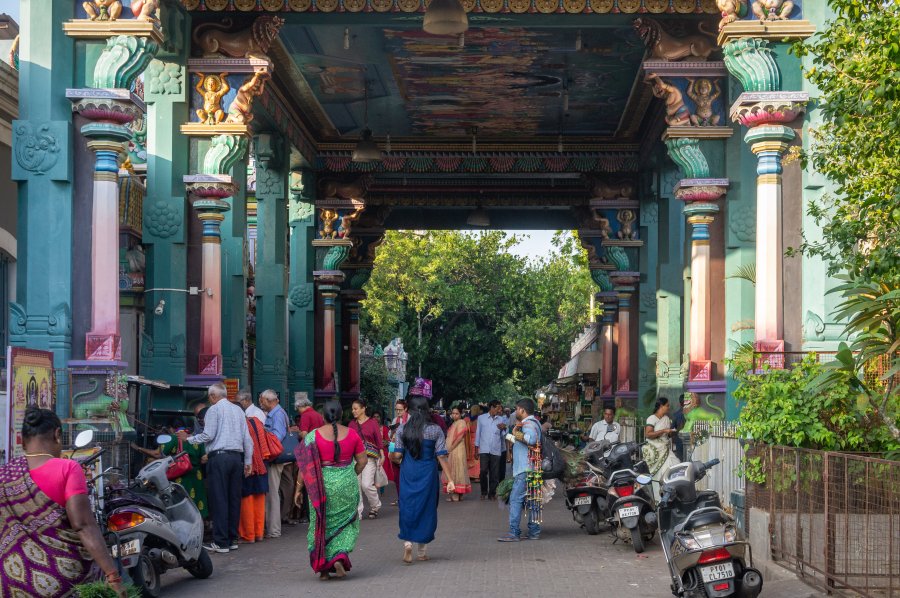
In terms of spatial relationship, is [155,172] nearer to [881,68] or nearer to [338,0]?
[338,0]

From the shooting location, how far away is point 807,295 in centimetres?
1474

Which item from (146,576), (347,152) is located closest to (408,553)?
(146,576)

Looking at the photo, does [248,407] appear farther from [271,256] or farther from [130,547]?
[271,256]

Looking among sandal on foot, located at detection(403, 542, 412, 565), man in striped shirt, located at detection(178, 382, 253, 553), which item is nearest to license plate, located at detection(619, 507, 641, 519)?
sandal on foot, located at detection(403, 542, 412, 565)

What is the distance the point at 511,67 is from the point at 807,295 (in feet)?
29.6

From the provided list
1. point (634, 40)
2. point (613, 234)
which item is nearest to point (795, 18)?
point (634, 40)

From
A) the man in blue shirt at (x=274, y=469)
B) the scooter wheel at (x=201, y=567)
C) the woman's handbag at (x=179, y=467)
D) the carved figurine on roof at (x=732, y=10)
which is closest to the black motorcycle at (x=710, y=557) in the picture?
the scooter wheel at (x=201, y=567)

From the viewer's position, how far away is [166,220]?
683 inches

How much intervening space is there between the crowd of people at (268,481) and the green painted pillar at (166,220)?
1.87m

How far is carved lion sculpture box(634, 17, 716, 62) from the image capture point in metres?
17.7

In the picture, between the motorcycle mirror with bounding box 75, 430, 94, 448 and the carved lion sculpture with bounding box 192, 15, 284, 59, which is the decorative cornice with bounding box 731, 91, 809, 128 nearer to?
the carved lion sculpture with bounding box 192, 15, 284, 59

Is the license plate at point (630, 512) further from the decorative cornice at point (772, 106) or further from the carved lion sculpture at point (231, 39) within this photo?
the carved lion sculpture at point (231, 39)

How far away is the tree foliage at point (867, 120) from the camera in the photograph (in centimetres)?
816

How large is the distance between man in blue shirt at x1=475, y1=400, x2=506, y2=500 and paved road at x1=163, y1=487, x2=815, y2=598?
6047 mm
